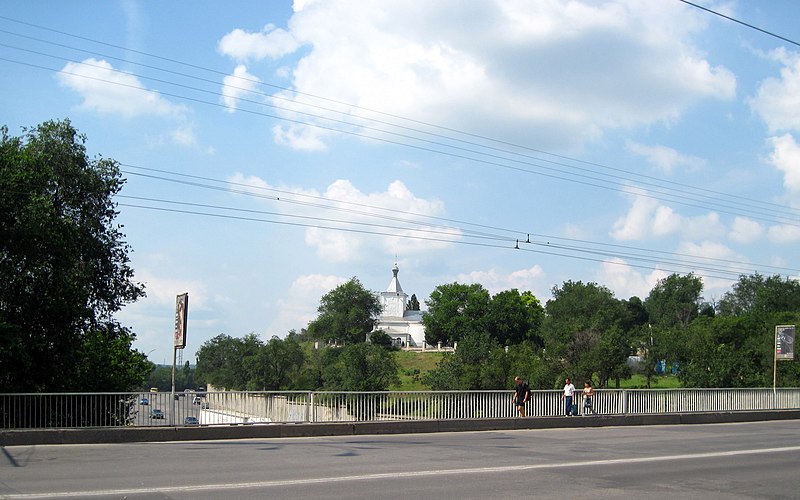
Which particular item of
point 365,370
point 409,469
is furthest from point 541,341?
point 409,469

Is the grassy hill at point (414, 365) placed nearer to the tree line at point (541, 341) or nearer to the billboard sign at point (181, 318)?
the tree line at point (541, 341)

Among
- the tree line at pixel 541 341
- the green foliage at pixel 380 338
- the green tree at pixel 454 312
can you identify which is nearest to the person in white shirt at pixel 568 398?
the tree line at pixel 541 341

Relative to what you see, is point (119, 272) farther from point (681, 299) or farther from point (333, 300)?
point (681, 299)

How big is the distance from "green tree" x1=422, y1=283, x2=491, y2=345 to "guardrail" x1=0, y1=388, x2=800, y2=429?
124m

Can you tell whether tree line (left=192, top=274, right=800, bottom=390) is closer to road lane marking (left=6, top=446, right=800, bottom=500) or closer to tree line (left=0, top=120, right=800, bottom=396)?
tree line (left=0, top=120, right=800, bottom=396)

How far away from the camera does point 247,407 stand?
79.9ft

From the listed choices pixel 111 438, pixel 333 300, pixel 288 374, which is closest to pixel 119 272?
pixel 111 438

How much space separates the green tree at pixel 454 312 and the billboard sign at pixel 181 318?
13198 centimetres

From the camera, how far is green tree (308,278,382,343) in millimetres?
169375

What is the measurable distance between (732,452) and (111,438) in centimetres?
1555

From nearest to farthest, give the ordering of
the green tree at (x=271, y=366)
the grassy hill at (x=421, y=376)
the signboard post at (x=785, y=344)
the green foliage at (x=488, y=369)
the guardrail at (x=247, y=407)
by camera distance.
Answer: the guardrail at (x=247, y=407) < the signboard post at (x=785, y=344) < the green foliage at (x=488, y=369) < the grassy hill at (x=421, y=376) < the green tree at (x=271, y=366)

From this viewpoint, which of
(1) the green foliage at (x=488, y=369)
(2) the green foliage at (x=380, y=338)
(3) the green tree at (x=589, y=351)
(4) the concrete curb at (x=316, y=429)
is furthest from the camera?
(2) the green foliage at (x=380, y=338)

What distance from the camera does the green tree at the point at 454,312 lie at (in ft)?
520

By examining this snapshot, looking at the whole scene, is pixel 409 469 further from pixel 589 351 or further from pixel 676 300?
pixel 676 300
